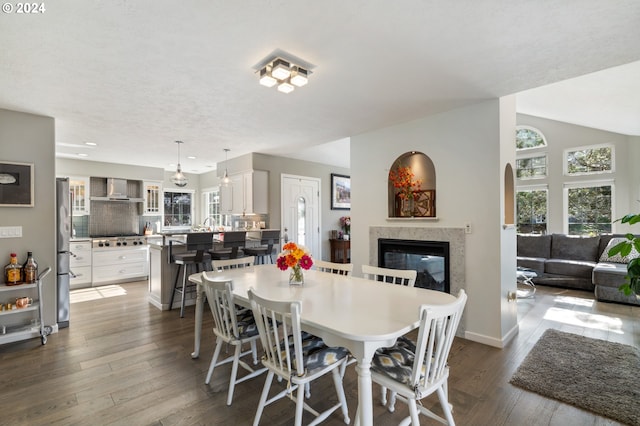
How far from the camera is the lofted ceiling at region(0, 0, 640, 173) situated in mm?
1740

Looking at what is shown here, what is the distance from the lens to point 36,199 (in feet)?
11.0

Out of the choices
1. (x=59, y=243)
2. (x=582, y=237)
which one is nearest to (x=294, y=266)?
(x=59, y=243)

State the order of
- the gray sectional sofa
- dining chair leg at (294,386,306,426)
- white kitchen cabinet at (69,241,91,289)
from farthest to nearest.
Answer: white kitchen cabinet at (69,241,91,289) → the gray sectional sofa → dining chair leg at (294,386,306,426)

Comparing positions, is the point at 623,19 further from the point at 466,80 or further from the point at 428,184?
the point at 428,184

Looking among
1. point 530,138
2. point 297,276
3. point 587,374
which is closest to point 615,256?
point 530,138

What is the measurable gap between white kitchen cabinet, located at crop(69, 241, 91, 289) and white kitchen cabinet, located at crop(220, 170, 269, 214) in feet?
9.20

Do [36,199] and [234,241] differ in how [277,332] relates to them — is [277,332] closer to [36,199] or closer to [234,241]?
[234,241]

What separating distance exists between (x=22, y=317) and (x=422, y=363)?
428 centimetres

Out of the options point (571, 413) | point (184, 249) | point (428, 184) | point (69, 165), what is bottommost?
point (571, 413)

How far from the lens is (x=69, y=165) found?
609 centimetres

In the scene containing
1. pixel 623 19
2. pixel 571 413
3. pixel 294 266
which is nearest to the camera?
pixel 623 19

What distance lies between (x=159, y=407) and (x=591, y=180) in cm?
778

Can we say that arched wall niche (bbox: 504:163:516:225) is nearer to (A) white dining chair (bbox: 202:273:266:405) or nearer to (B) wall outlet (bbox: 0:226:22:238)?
(A) white dining chair (bbox: 202:273:266:405)

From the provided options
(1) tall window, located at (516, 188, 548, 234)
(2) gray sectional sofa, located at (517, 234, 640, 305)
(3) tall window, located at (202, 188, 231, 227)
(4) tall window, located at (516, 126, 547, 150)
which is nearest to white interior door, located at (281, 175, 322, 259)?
(3) tall window, located at (202, 188, 231, 227)
